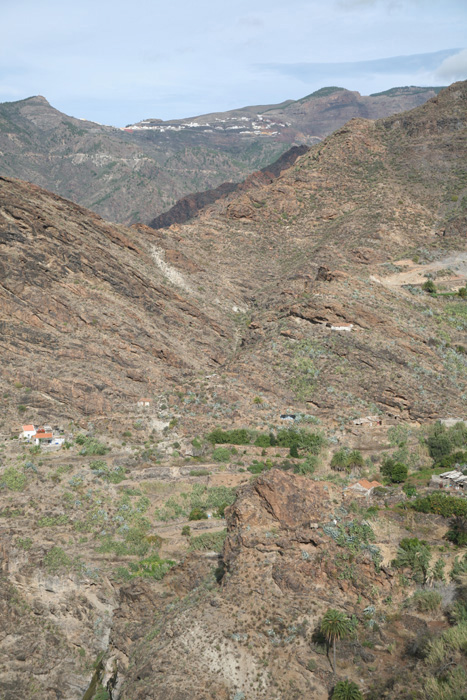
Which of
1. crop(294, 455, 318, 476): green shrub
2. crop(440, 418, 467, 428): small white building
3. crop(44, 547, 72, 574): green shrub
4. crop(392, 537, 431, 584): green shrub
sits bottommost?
crop(44, 547, 72, 574): green shrub

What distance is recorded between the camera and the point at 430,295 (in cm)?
7188

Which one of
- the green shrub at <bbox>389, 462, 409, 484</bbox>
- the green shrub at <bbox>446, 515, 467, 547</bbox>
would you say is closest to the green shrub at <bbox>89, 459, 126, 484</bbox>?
the green shrub at <bbox>389, 462, 409, 484</bbox>

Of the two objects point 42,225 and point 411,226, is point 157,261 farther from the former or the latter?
point 411,226

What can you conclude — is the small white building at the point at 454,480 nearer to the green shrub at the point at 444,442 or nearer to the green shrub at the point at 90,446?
the green shrub at the point at 444,442

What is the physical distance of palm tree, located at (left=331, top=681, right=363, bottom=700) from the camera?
21.2m

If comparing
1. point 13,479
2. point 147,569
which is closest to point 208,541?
point 147,569

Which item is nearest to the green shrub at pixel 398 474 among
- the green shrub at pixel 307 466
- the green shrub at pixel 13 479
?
the green shrub at pixel 307 466

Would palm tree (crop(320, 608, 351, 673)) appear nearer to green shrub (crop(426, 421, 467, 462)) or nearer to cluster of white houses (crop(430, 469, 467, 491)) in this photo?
cluster of white houses (crop(430, 469, 467, 491))

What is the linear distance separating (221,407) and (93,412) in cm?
1040

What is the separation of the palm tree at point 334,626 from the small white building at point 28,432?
1126 inches

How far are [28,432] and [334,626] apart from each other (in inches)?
1163

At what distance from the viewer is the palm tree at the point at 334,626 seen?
75.1ft

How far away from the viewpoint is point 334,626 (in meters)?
22.9

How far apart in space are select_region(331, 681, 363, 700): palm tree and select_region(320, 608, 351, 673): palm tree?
3.64 ft
